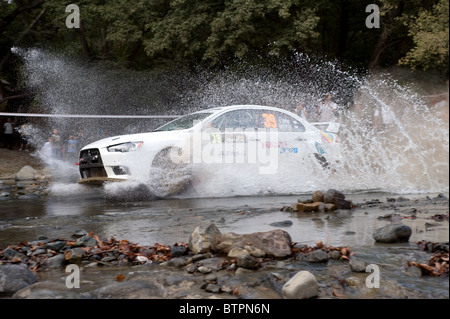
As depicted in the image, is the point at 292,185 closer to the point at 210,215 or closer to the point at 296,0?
the point at 210,215

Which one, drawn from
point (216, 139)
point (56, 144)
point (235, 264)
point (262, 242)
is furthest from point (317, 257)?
point (56, 144)

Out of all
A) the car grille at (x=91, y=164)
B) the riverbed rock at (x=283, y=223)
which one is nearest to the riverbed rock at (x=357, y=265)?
the riverbed rock at (x=283, y=223)

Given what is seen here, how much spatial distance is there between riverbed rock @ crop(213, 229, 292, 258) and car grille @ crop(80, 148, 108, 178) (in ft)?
15.3

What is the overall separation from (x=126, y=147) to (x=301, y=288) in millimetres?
5776

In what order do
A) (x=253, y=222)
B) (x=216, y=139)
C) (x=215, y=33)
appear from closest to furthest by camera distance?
(x=253, y=222) < (x=216, y=139) < (x=215, y=33)

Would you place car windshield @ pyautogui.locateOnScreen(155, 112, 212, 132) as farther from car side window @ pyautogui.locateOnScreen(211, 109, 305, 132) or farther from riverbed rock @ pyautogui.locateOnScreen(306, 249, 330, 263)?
riverbed rock @ pyautogui.locateOnScreen(306, 249, 330, 263)

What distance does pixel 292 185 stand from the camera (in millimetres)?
9406

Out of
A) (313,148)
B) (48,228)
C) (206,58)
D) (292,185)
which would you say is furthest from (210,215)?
(206,58)

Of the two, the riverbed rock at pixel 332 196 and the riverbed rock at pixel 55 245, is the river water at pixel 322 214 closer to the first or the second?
the riverbed rock at pixel 332 196

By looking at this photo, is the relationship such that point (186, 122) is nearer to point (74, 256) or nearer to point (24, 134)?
point (74, 256)

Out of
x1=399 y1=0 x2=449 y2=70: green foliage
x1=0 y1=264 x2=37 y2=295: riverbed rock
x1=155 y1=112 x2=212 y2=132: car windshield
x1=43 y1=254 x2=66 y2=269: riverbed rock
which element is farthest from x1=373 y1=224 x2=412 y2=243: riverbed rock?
x1=399 y1=0 x2=449 y2=70: green foliage

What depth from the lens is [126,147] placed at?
852 cm

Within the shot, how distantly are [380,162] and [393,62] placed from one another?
1519 centimetres

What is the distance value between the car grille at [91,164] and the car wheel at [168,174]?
834mm
